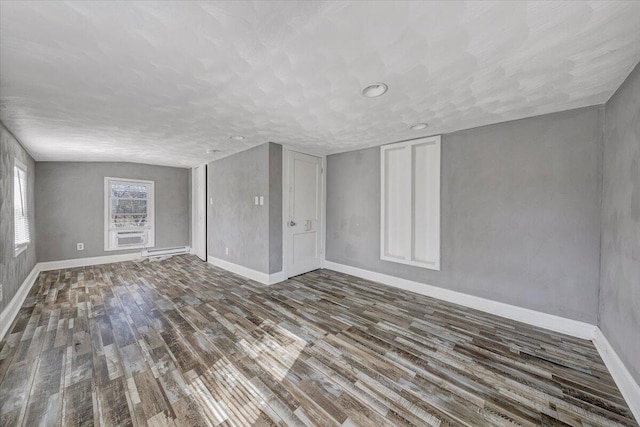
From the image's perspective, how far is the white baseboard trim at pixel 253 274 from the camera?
3811mm

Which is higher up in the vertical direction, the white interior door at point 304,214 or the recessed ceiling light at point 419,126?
the recessed ceiling light at point 419,126

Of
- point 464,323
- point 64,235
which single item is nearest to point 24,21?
point 464,323

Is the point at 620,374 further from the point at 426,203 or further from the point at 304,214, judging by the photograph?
the point at 304,214

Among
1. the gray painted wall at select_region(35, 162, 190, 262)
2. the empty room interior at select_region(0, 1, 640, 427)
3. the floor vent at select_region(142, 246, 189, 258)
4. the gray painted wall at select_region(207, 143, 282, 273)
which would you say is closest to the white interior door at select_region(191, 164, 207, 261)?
the floor vent at select_region(142, 246, 189, 258)

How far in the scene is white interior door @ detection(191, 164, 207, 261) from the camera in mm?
5406

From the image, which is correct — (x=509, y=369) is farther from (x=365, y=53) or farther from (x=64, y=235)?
(x=64, y=235)

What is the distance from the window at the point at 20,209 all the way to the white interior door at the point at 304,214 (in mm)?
3573

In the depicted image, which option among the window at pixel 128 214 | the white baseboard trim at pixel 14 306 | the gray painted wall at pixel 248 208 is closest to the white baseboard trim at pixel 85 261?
the window at pixel 128 214

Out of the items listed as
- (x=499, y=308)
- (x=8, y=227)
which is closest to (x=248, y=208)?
(x=8, y=227)

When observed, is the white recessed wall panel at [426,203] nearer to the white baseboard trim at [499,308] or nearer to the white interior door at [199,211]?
the white baseboard trim at [499,308]

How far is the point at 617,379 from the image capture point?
1735 mm

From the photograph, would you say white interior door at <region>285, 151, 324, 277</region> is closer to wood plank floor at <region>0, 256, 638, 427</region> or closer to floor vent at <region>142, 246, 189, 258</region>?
wood plank floor at <region>0, 256, 638, 427</region>

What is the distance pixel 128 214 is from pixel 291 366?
569 centimetres

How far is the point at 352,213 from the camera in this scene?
4.29 metres
